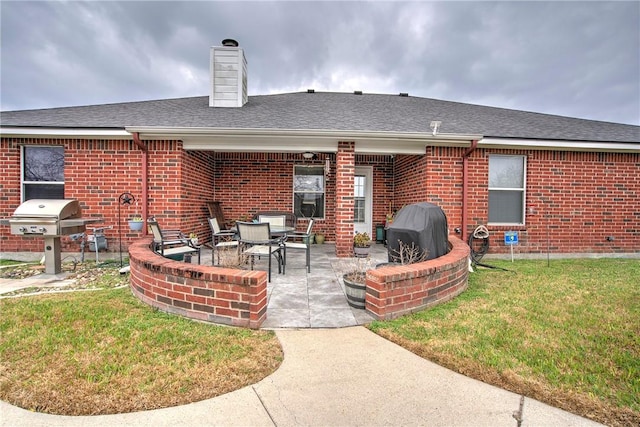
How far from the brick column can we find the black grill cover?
1.70m

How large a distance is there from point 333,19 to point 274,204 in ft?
23.1

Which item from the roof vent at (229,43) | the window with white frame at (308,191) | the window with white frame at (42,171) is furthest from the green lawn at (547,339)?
the roof vent at (229,43)

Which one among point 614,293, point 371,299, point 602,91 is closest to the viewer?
point 371,299

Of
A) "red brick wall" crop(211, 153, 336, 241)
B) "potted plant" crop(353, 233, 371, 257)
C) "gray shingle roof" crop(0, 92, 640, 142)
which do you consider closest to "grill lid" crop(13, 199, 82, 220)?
"gray shingle roof" crop(0, 92, 640, 142)

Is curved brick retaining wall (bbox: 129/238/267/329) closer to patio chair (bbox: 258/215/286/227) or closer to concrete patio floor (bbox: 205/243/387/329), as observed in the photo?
concrete patio floor (bbox: 205/243/387/329)

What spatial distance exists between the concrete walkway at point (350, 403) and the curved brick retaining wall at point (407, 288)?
2.47 ft

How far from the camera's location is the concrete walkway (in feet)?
5.42

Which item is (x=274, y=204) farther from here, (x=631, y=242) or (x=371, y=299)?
(x=631, y=242)

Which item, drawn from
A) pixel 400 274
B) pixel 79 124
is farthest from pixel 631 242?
pixel 79 124

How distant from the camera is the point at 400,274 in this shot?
3098 mm

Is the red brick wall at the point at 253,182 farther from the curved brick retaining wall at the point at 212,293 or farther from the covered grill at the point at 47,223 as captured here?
the curved brick retaining wall at the point at 212,293

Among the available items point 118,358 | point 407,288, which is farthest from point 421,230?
point 118,358

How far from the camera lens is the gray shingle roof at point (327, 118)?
6418 mm

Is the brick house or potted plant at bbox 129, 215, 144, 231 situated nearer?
potted plant at bbox 129, 215, 144, 231
